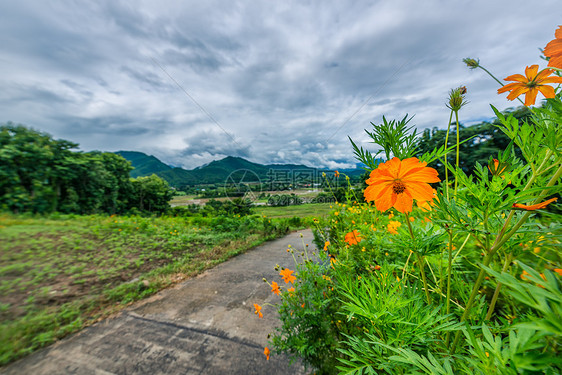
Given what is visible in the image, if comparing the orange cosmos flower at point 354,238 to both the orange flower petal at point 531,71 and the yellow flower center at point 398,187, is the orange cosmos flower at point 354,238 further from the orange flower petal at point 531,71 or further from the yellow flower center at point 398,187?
the orange flower petal at point 531,71

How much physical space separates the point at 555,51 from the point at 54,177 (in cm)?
705

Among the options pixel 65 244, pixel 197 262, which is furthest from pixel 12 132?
pixel 197 262

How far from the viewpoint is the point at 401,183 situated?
534mm

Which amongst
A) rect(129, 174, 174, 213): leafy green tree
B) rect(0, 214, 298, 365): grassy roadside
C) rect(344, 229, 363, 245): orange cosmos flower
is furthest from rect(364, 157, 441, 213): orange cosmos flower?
rect(129, 174, 174, 213): leafy green tree

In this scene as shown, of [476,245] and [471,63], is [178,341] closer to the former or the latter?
[476,245]

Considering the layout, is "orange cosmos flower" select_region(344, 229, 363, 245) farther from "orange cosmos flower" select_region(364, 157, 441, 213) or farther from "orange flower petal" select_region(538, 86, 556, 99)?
"orange flower petal" select_region(538, 86, 556, 99)

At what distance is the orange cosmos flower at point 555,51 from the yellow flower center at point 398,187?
1.11 feet

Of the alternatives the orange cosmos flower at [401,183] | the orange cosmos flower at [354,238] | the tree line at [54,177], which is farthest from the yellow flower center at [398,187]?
the tree line at [54,177]

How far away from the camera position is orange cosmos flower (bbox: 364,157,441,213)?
0.50 meters

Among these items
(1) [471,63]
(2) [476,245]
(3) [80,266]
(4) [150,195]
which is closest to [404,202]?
(2) [476,245]

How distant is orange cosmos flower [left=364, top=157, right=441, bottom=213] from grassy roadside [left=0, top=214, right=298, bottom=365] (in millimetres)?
2552

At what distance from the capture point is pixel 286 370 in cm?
129

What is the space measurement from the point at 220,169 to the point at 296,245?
21034 mm

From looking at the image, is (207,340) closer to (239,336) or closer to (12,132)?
(239,336)
